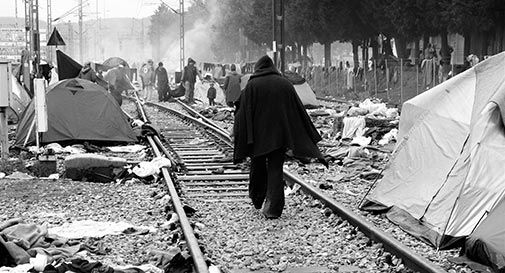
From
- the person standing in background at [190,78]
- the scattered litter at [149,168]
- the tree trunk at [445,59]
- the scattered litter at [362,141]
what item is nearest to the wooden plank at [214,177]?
the scattered litter at [149,168]

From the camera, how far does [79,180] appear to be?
1298 cm

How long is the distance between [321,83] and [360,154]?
114 feet

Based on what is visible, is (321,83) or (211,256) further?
(321,83)

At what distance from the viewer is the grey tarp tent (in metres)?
7.91

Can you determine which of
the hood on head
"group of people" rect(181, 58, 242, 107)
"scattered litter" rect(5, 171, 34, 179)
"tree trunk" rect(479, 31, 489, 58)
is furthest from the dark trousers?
"tree trunk" rect(479, 31, 489, 58)

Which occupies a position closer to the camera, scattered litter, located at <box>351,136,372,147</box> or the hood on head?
the hood on head

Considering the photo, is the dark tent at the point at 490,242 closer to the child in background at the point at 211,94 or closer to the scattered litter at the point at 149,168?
the scattered litter at the point at 149,168

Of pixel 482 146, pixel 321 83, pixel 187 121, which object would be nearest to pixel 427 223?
pixel 482 146

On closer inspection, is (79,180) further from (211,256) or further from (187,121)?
(187,121)

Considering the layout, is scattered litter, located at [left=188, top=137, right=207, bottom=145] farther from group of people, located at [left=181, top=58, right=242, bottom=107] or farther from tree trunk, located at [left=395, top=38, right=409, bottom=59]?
tree trunk, located at [left=395, top=38, right=409, bottom=59]

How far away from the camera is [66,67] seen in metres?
23.2

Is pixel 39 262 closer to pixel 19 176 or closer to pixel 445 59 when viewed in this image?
pixel 19 176

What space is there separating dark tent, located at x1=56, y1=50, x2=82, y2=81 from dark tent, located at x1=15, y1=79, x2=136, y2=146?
207 inches

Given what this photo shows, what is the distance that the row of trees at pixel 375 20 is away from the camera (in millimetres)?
31961
